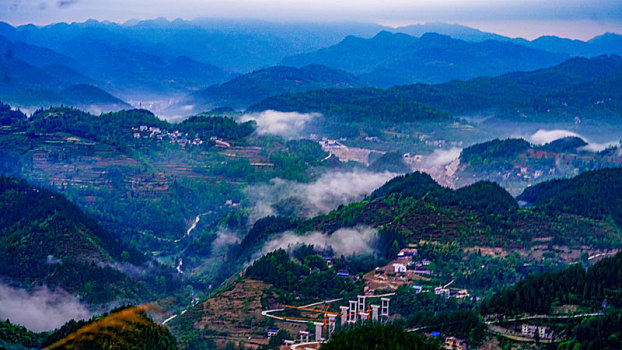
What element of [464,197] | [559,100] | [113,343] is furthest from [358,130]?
[113,343]

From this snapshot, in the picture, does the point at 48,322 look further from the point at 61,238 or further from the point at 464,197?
the point at 464,197

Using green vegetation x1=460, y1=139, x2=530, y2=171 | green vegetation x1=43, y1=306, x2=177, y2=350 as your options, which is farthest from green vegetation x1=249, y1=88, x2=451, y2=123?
green vegetation x1=43, y1=306, x2=177, y2=350

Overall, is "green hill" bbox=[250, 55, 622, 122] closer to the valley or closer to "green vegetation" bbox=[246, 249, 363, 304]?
the valley

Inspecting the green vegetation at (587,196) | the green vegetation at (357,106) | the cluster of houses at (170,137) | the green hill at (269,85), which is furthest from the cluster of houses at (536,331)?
the green hill at (269,85)

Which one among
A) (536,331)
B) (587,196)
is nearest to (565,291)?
(536,331)

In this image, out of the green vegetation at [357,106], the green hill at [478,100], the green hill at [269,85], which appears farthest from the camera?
the green hill at [269,85]

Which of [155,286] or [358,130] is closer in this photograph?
[155,286]

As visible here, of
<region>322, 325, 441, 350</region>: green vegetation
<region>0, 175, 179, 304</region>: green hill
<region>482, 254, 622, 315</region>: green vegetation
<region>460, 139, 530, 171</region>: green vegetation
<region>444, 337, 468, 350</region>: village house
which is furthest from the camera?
<region>460, 139, 530, 171</region>: green vegetation

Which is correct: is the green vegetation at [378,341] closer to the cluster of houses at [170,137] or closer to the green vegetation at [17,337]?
the green vegetation at [17,337]
